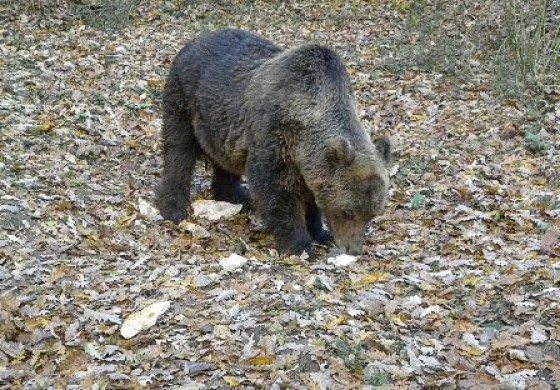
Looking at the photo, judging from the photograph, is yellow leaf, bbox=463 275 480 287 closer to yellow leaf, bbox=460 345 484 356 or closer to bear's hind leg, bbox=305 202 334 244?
yellow leaf, bbox=460 345 484 356

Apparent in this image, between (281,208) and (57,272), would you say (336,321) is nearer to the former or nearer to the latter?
(281,208)

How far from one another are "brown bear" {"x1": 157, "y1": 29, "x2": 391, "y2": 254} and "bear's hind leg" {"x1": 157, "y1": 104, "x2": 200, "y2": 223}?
19 millimetres

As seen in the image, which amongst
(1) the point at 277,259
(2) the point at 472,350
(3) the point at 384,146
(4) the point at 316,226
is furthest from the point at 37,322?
(3) the point at 384,146

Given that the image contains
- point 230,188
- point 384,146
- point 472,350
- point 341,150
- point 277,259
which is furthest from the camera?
point 230,188

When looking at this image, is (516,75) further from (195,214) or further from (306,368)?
(306,368)

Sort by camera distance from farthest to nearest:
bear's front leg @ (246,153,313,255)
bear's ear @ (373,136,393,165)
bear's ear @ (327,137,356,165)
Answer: bear's front leg @ (246,153,313,255)
bear's ear @ (373,136,393,165)
bear's ear @ (327,137,356,165)

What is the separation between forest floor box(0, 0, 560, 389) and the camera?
5320 millimetres

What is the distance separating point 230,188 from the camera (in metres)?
9.67

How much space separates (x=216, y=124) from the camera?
868 cm

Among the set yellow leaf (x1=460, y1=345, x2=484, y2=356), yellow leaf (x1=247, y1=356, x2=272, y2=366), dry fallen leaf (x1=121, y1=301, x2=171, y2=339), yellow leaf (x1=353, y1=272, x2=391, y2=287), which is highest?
yellow leaf (x1=460, y1=345, x2=484, y2=356)

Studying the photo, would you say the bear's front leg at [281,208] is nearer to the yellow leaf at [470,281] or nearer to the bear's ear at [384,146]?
the bear's ear at [384,146]

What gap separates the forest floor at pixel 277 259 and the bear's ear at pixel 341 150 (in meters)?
1.01

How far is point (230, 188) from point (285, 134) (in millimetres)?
2114

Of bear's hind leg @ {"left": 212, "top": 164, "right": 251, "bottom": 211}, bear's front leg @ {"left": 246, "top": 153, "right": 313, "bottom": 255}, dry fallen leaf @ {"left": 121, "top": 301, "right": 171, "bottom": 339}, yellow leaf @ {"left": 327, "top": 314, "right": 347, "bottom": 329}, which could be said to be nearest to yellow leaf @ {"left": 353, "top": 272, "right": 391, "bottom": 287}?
yellow leaf @ {"left": 327, "top": 314, "right": 347, "bottom": 329}
